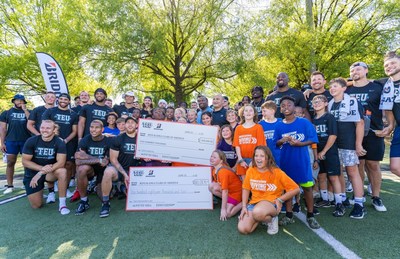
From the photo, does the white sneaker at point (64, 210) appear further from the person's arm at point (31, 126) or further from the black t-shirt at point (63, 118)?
the person's arm at point (31, 126)

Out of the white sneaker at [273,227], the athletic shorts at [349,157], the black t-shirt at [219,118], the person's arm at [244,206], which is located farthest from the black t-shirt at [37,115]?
the athletic shorts at [349,157]

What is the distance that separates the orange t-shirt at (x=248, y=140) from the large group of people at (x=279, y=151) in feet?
0.05

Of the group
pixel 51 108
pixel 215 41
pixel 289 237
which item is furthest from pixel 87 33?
pixel 289 237

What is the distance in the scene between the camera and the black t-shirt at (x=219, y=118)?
552cm

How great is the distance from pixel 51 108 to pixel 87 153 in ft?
4.81

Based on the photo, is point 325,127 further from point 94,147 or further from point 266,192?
point 94,147

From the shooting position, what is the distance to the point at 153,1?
1392 cm

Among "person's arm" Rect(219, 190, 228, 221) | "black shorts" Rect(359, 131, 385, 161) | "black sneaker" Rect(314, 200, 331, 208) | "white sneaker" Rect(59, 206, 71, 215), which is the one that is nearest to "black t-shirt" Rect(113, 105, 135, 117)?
"white sneaker" Rect(59, 206, 71, 215)

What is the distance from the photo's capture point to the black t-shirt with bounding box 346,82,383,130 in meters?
3.97

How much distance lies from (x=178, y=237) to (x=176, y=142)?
2037 millimetres

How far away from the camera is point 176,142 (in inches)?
195

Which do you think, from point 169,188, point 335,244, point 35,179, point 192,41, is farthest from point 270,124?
point 192,41

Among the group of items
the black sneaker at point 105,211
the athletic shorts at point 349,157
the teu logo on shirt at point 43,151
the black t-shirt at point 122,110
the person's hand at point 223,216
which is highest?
the black t-shirt at point 122,110

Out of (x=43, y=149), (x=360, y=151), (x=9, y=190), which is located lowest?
(x=9, y=190)
